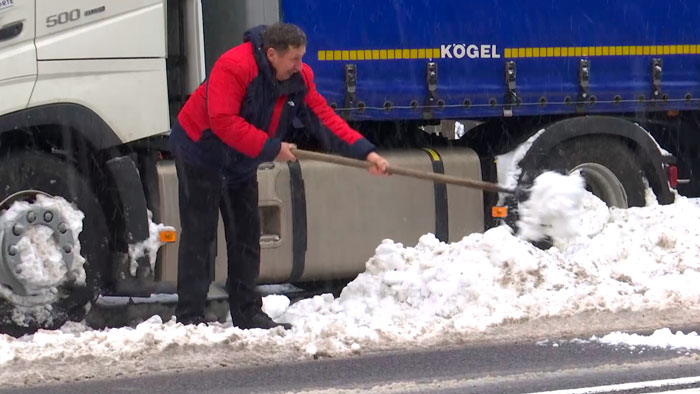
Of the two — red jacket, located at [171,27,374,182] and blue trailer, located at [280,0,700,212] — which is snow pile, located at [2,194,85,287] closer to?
red jacket, located at [171,27,374,182]

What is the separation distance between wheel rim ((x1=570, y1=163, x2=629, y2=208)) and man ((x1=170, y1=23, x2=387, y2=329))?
2.84 m

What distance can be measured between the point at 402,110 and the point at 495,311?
184 centimetres

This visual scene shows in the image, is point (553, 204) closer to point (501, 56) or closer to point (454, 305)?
point (454, 305)

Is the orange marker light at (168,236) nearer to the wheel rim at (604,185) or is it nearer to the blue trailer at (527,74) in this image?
the blue trailer at (527,74)

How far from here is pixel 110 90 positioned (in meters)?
7.27

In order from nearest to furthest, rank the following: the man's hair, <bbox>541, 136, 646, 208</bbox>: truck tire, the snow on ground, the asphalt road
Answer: the asphalt road, the snow on ground, the man's hair, <bbox>541, 136, 646, 208</bbox>: truck tire

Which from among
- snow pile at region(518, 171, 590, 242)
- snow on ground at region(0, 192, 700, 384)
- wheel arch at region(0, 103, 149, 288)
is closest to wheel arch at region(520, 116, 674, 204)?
snow on ground at region(0, 192, 700, 384)

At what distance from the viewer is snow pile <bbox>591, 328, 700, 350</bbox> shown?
6.58 metres

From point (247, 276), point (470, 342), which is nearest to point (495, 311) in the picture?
point (470, 342)

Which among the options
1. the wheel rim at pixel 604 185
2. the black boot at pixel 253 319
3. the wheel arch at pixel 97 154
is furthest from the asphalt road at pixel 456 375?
the wheel rim at pixel 604 185

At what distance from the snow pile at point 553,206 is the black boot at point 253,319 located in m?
1.84

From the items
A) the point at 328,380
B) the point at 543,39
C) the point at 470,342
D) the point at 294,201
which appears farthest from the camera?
the point at 543,39

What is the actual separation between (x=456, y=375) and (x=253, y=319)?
1558 millimetres

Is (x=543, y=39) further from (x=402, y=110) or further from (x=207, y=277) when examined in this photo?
(x=207, y=277)
